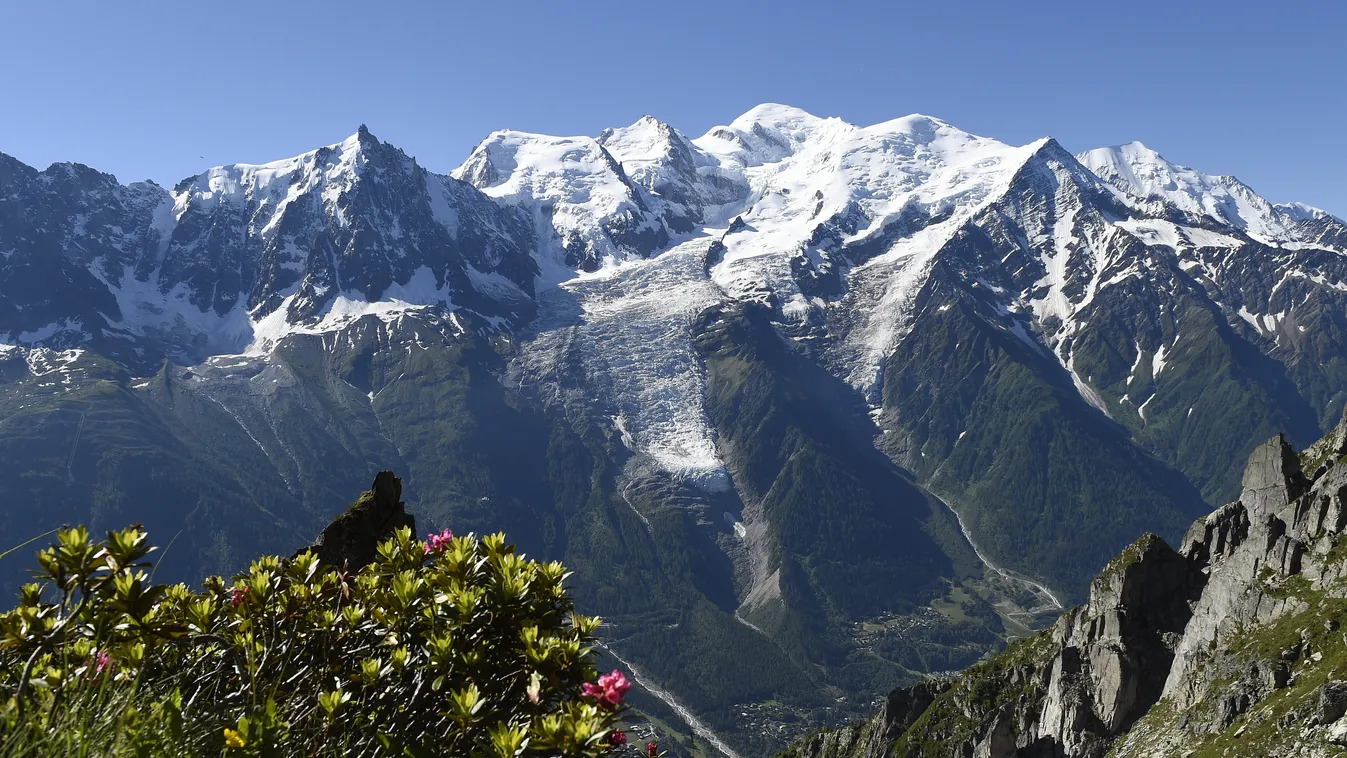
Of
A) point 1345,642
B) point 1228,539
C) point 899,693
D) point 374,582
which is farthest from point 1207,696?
point 374,582

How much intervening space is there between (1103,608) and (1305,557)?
20.9 m

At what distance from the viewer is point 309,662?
10289 millimetres

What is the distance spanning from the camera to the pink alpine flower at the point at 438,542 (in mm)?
11582

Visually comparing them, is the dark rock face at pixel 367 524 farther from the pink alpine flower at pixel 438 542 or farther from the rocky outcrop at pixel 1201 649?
the rocky outcrop at pixel 1201 649

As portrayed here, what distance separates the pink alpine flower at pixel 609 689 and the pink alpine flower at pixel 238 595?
14.0 feet

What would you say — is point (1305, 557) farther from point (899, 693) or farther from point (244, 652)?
point (244, 652)

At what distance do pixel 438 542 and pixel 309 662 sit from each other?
2432mm

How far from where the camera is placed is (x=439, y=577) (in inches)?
396

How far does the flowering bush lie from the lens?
781cm

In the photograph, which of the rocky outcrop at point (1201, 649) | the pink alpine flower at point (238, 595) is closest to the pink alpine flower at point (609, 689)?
the pink alpine flower at point (238, 595)

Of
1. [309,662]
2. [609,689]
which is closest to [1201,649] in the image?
[609,689]

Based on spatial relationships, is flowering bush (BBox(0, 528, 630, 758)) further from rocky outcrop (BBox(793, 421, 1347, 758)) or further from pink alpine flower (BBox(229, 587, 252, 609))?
rocky outcrop (BBox(793, 421, 1347, 758))

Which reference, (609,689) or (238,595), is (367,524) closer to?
(238,595)

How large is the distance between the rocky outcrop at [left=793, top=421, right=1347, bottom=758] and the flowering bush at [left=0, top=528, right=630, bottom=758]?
210 ft
